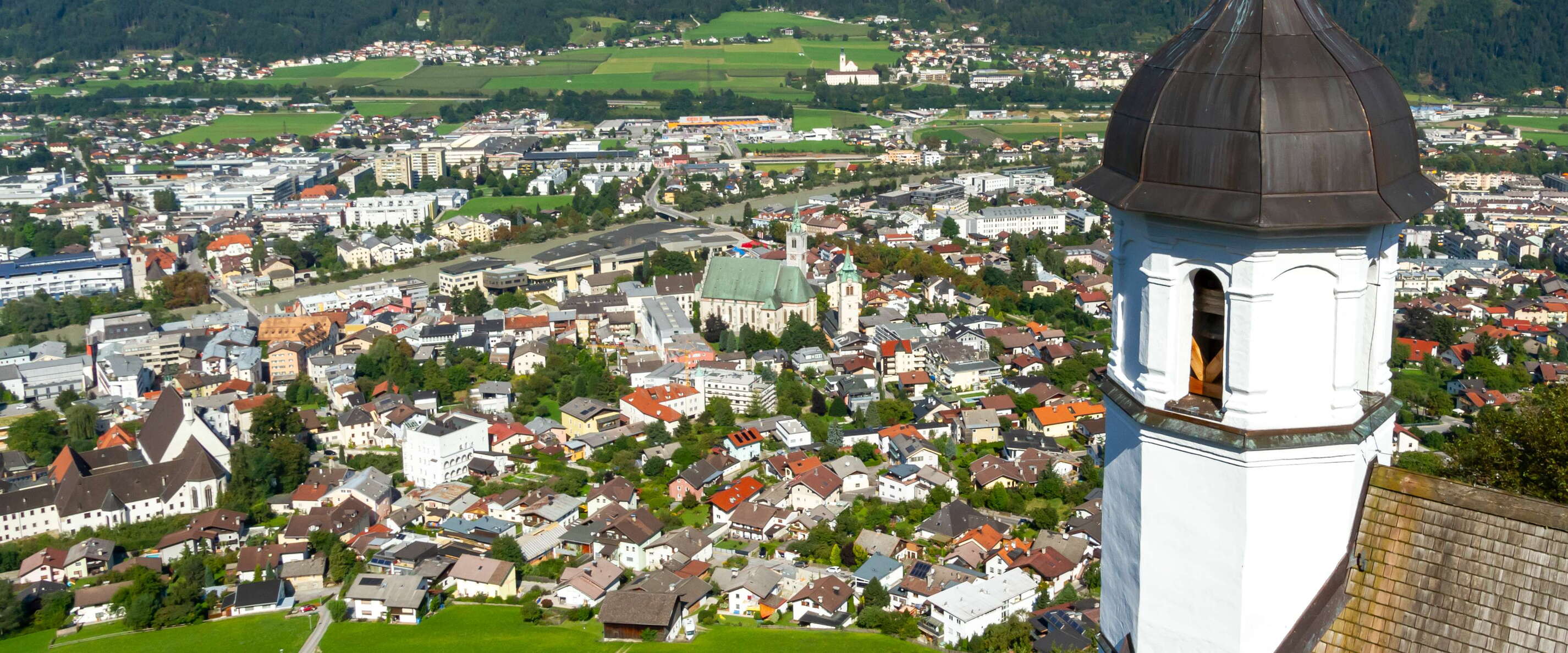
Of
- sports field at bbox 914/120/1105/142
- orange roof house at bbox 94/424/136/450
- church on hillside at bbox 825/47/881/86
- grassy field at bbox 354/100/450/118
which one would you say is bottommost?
orange roof house at bbox 94/424/136/450

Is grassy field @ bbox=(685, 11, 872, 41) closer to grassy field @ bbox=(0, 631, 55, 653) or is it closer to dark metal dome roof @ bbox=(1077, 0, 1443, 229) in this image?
grassy field @ bbox=(0, 631, 55, 653)

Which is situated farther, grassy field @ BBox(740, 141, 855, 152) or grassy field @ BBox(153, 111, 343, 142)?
grassy field @ BBox(153, 111, 343, 142)

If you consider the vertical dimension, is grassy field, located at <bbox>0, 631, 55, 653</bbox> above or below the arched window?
below

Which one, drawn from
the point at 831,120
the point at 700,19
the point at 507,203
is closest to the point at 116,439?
the point at 507,203

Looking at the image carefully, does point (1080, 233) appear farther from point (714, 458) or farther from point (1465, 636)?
point (1465, 636)

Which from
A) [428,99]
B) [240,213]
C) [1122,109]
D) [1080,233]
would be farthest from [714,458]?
[428,99]

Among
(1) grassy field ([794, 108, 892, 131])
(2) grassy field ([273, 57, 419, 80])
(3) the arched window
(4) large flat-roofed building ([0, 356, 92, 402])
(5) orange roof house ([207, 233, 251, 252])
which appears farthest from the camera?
(2) grassy field ([273, 57, 419, 80])

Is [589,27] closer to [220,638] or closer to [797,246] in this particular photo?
[797,246]

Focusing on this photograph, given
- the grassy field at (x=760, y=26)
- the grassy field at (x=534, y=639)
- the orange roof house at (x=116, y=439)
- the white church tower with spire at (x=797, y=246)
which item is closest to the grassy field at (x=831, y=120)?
the grassy field at (x=760, y=26)

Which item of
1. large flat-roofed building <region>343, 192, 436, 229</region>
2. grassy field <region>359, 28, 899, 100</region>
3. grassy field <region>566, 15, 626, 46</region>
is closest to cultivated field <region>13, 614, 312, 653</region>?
large flat-roofed building <region>343, 192, 436, 229</region>

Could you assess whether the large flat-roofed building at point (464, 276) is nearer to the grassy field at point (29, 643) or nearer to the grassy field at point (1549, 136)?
the grassy field at point (29, 643)
